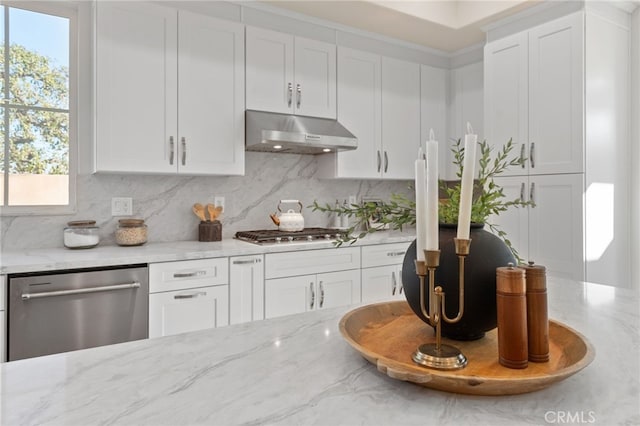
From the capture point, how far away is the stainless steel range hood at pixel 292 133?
2.81 m

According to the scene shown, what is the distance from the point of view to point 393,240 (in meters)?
3.17

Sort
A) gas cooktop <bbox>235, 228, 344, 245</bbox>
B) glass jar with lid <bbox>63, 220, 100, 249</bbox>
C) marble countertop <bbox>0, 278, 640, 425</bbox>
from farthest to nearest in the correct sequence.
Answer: gas cooktop <bbox>235, 228, 344, 245</bbox>, glass jar with lid <bbox>63, 220, 100, 249</bbox>, marble countertop <bbox>0, 278, 640, 425</bbox>

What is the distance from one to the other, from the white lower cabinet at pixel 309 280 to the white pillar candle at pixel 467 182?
1.97 metres

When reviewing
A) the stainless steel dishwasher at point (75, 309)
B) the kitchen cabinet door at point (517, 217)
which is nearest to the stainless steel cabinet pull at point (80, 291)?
the stainless steel dishwasher at point (75, 309)

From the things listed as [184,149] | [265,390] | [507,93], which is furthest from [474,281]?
[507,93]

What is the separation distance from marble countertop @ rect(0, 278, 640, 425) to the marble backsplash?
1771 millimetres

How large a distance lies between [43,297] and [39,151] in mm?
1104

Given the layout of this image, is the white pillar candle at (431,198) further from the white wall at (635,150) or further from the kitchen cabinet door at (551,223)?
the white wall at (635,150)

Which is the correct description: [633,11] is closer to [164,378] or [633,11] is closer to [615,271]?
[615,271]

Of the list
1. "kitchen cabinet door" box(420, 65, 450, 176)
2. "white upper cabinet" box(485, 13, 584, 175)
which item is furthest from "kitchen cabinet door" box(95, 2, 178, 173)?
"white upper cabinet" box(485, 13, 584, 175)

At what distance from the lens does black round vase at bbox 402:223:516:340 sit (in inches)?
33.8

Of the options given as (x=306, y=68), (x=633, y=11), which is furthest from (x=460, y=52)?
(x=306, y=68)

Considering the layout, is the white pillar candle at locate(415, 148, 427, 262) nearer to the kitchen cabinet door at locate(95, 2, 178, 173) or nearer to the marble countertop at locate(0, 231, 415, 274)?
the marble countertop at locate(0, 231, 415, 274)

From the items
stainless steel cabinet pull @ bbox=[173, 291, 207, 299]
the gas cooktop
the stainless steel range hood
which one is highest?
the stainless steel range hood
